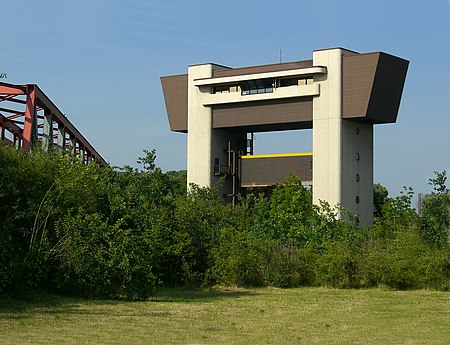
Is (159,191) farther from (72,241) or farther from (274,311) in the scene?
(274,311)

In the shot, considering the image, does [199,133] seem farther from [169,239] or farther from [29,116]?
[169,239]

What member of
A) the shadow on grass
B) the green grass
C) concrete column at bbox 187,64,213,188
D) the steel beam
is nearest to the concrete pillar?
concrete column at bbox 187,64,213,188

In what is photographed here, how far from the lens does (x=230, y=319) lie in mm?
20656

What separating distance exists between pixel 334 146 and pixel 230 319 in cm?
3994

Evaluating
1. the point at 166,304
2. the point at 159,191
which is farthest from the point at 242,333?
the point at 159,191

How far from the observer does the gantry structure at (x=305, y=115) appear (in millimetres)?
58438

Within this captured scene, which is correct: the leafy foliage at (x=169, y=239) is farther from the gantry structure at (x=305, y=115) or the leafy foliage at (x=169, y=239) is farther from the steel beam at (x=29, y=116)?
the gantry structure at (x=305, y=115)

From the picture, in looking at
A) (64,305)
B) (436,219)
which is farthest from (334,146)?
(64,305)

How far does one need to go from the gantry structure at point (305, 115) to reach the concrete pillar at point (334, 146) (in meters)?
0.07

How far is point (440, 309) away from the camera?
79.1 feet

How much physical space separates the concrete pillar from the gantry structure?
0.07m

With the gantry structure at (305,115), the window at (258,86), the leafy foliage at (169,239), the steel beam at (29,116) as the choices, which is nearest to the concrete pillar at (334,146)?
the gantry structure at (305,115)

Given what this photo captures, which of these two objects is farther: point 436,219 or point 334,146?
point 334,146

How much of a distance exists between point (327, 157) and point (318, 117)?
9.67 feet
